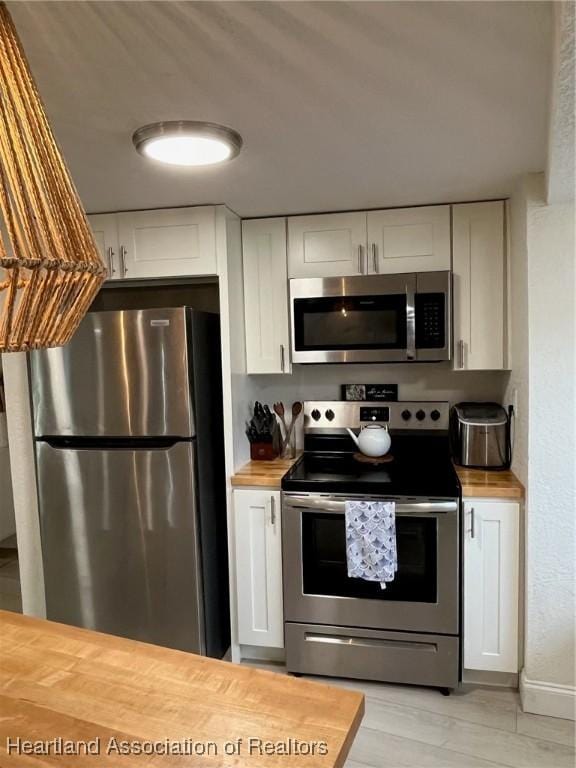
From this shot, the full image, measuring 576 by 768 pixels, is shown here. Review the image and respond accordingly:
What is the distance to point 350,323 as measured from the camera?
2.69m

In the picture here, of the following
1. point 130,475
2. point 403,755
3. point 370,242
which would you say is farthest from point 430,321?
point 403,755

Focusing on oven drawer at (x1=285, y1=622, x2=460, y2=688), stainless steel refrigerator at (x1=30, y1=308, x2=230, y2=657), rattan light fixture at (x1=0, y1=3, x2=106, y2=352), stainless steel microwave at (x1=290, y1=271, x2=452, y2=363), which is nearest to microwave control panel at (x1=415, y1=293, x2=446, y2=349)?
stainless steel microwave at (x1=290, y1=271, x2=452, y2=363)

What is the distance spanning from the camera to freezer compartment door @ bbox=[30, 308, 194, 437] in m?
2.38

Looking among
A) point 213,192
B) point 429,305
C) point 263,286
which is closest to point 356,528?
point 429,305

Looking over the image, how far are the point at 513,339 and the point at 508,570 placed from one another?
1.00 m

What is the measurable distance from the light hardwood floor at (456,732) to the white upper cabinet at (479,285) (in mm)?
1452

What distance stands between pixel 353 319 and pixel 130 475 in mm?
1261

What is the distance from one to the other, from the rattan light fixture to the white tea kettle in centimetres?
211

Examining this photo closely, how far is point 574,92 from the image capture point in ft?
3.53

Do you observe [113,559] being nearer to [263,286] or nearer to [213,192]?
[263,286]

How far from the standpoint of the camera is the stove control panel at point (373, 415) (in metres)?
2.91

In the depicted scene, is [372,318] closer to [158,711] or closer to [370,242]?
[370,242]

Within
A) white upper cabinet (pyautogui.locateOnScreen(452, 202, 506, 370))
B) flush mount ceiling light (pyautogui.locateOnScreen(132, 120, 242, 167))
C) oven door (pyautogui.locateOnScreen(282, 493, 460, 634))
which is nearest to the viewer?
flush mount ceiling light (pyautogui.locateOnScreen(132, 120, 242, 167))

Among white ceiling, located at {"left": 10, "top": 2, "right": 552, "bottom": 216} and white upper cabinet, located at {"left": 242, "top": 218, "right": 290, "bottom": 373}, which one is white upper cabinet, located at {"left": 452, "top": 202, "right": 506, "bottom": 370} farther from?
white upper cabinet, located at {"left": 242, "top": 218, "right": 290, "bottom": 373}
